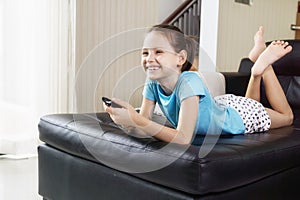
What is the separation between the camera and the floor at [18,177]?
2.44 metres

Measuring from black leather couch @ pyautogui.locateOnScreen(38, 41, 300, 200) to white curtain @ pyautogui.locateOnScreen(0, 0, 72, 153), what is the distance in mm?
1280

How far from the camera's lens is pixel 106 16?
3.66 metres

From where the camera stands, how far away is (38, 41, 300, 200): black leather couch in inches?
57.3

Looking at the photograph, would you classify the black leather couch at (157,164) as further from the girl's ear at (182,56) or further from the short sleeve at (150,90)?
the girl's ear at (182,56)

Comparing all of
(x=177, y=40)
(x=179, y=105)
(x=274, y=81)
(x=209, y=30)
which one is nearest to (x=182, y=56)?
(x=177, y=40)

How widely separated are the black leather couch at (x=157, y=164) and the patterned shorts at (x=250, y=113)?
0.07 m

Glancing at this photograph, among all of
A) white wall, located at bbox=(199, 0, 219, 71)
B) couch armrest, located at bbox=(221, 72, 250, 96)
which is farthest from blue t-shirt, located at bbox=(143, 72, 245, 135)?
white wall, located at bbox=(199, 0, 219, 71)

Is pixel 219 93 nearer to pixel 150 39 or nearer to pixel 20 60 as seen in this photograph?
pixel 150 39

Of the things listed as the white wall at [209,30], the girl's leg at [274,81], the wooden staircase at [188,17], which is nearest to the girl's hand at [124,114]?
the girl's leg at [274,81]

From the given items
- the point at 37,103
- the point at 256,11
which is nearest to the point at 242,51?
the point at 256,11

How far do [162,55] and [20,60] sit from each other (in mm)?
1899

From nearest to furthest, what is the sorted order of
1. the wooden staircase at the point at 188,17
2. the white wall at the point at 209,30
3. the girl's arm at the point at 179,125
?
the girl's arm at the point at 179,125 < the white wall at the point at 209,30 < the wooden staircase at the point at 188,17

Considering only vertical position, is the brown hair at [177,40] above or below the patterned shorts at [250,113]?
above

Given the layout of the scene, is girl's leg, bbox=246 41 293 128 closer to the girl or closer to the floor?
the girl
